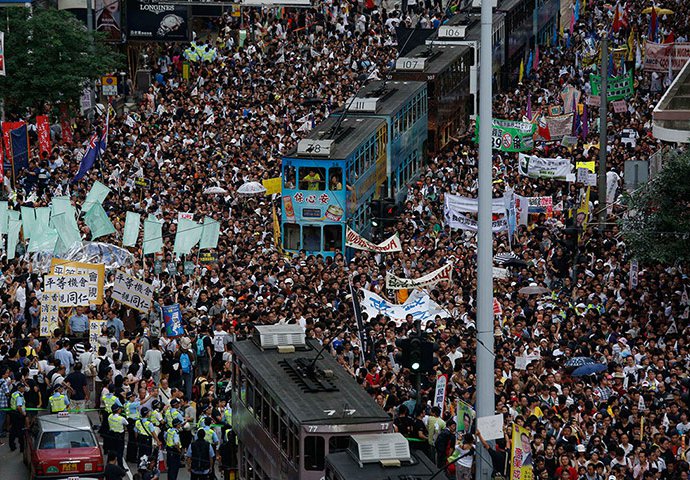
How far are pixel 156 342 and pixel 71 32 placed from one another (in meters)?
22.3

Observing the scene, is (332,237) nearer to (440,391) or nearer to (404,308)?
(404,308)

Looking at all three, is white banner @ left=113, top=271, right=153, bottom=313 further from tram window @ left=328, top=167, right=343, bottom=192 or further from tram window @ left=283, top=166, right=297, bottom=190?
tram window @ left=328, top=167, right=343, bottom=192

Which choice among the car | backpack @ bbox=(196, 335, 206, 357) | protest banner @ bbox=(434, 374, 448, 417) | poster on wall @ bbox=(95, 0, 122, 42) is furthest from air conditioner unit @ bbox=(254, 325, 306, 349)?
poster on wall @ bbox=(95, 0, 122, 42)

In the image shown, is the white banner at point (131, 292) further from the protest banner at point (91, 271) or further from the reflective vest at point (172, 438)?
the reflective vest at point (172, 438)

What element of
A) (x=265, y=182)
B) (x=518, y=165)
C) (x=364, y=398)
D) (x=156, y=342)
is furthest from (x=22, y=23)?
(x=364, y=398)

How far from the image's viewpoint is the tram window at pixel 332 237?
3600 centimetres

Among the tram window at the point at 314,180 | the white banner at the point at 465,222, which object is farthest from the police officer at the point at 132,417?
the tram window at the point at 314,180

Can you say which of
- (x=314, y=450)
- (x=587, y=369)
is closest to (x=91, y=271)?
(x=587, y=369)

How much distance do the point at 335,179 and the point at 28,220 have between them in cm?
720

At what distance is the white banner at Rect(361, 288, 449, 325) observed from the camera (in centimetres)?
2827

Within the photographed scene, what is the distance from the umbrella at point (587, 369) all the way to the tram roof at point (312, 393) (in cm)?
373

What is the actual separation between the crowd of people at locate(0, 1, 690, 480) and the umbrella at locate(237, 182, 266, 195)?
1.41 feet

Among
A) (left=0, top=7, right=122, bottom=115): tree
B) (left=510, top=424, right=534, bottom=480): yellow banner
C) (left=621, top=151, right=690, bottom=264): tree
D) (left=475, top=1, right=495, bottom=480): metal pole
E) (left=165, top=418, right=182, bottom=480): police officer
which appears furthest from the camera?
(left=0, top=7, right=122, bottom=115): tree

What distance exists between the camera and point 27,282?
31906mm
